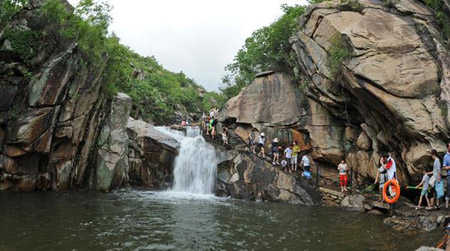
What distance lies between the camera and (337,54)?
1819 centimetres

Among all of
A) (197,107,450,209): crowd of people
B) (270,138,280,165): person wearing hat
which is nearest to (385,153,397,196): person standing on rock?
(197,107,450,209): crowd of people

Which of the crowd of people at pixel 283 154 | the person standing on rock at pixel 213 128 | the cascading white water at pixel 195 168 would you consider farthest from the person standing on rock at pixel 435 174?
the person standing on rock at pixel 213 128

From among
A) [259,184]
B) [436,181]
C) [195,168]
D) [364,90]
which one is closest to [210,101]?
[195,168]

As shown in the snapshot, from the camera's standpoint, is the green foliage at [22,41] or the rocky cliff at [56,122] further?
the green foliage at [22,41]

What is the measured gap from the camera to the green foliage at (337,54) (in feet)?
56.7

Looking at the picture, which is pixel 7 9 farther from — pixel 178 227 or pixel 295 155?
pixel 295 155

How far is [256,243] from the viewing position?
979cm

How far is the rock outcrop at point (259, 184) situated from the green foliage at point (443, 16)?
1003cm

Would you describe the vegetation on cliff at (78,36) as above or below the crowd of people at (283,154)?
above

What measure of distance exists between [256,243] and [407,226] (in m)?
5.88

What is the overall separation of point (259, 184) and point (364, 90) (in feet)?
24.6

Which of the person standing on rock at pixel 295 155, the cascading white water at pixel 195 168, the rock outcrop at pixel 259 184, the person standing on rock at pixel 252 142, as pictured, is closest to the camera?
the rock outcrop at pixel 259 184

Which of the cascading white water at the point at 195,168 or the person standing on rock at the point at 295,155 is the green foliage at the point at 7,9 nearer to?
the cascading white water at the point at 195,168

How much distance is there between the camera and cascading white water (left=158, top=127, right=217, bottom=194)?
20844 mm
